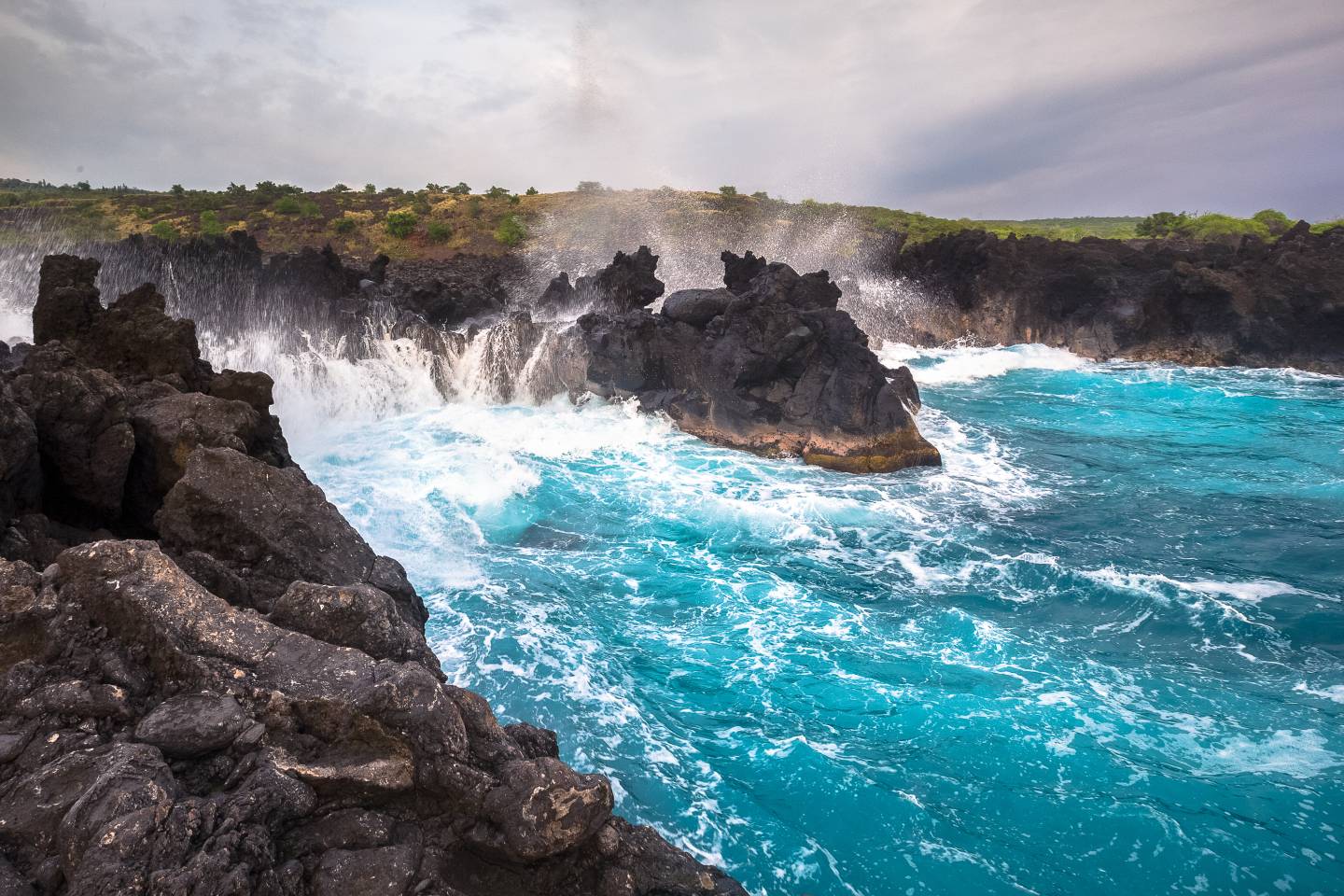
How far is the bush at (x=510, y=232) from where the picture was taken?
6088cm

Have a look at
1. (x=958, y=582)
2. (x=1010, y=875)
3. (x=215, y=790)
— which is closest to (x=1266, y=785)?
(x=1010, y=875)

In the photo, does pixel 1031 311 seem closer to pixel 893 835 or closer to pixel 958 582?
pixel 958 582

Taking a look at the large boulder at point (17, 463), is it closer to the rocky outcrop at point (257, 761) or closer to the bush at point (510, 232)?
the rocky outcrop at point (257, 761)

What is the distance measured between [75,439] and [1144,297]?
40.6 metres

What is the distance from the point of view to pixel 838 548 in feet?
44.0

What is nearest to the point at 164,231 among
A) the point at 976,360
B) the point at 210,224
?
the point at 210,224

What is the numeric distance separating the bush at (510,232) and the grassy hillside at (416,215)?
9 centimetres

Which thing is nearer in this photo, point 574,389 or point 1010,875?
point 1010,875

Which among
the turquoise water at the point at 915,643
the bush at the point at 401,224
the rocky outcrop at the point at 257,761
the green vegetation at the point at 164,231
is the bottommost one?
the turquoise water at the point at 915,643

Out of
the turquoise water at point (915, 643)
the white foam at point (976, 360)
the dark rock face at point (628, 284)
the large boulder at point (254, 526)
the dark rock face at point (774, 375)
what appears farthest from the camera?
the white foam at point (976, 360)

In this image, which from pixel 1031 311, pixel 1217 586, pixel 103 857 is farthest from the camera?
pixel 1031 311

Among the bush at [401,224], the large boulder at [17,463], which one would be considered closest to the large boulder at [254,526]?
the large boulder at [17,463]

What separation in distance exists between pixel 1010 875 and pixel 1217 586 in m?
8.28

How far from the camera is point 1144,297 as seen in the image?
3472cm
